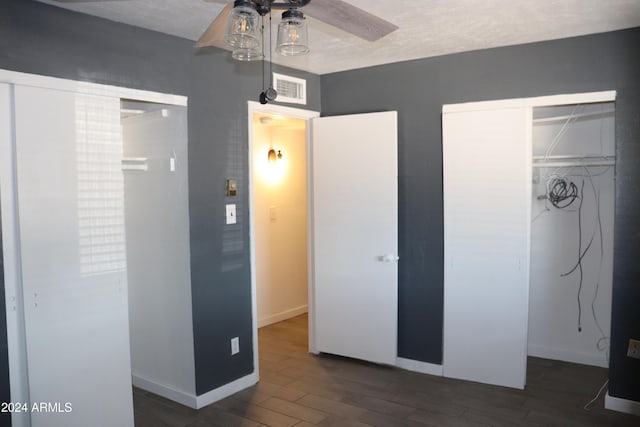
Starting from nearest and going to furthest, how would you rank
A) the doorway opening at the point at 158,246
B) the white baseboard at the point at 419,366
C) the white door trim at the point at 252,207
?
the doorway opening at the point at 158,246
the white door trim at the point at 252,207
the white baseboard at the point at 419,366

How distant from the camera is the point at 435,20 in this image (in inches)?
115

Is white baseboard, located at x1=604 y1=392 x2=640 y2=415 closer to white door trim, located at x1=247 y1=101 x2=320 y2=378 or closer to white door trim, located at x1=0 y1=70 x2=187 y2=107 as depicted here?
white door trim, located at x1=247 y1=101 x2=320 y2=378

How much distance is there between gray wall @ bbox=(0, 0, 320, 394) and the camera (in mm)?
2732

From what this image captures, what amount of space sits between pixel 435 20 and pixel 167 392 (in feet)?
10.1

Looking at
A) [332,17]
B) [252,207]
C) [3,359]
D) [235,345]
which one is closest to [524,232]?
[252,207]

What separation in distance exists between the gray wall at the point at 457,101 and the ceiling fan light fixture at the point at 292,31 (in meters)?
2.24

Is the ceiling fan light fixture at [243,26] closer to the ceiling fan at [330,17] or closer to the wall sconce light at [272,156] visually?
the ceiling fan at [330,17]

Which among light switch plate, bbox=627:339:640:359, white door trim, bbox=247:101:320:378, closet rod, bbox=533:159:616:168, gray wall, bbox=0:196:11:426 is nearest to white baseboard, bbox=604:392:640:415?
light switch plate, bbox=627:339:640:359

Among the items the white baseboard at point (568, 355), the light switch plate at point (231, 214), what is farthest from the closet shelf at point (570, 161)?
the light switch plate at point (231, 214)

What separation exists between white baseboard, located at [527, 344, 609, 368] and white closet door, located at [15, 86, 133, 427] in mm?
3288

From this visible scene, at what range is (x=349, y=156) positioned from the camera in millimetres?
4145

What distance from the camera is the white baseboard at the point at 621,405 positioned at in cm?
321

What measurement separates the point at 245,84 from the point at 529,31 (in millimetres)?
1971

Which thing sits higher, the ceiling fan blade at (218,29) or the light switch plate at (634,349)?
the ceiling fan blade at (218,29)
